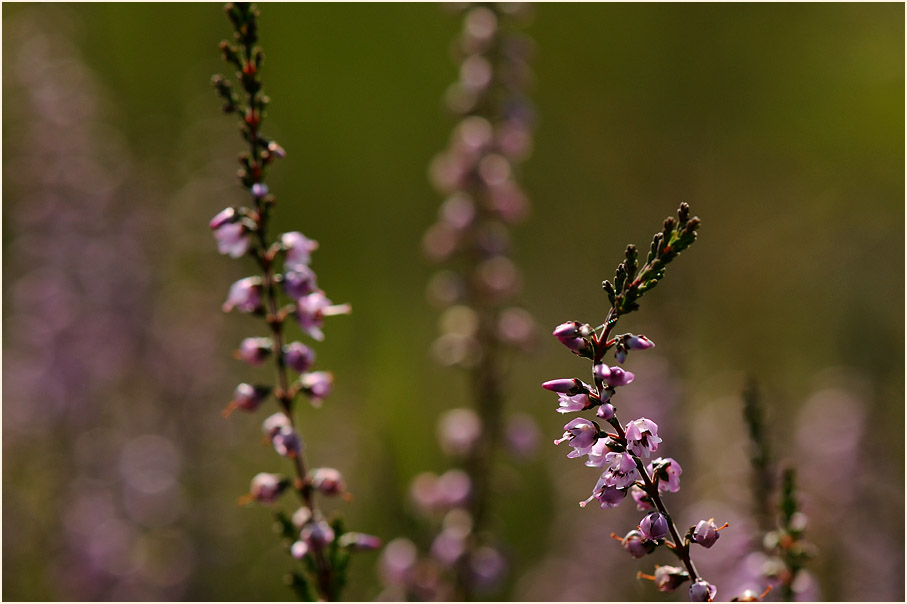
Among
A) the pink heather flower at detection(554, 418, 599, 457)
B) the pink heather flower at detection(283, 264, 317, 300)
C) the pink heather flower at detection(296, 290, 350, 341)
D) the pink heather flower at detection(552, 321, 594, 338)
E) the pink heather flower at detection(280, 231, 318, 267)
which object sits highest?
the pink heather flower at detection(280, 231, 318, 267)

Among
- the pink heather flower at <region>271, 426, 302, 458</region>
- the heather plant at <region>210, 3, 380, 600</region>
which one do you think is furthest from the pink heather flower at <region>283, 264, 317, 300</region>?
the pink heather flower at <region>271, 426, 302, 458</region>

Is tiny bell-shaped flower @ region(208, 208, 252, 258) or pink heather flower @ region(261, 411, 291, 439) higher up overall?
tiny bell-shaped flower @ region(208, 208, 252, 258)

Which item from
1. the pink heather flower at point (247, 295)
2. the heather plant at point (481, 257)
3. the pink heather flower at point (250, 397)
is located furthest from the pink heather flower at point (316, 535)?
the heather plant at point (481, 257)

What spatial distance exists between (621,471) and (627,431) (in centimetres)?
9

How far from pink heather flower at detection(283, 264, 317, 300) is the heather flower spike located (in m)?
0.88

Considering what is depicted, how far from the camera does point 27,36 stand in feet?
21.5

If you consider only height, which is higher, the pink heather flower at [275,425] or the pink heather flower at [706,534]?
the pink heather flower at [275,425]

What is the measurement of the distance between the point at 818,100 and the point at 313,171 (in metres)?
8.00

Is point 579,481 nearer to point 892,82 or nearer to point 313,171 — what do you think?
point 313,171

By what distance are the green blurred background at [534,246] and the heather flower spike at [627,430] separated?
1683mm

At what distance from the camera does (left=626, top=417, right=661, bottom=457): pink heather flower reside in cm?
196

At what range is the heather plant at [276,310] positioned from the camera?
8.35ft

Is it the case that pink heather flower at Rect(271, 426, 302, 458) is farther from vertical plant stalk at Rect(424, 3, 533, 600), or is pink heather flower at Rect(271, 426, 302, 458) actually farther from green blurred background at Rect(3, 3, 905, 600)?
vertical plant stalk at Rect(424, 3, 533, 600)

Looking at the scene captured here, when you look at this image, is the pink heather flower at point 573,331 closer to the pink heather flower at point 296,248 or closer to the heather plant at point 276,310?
the heather plant at point 276,310
